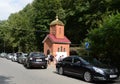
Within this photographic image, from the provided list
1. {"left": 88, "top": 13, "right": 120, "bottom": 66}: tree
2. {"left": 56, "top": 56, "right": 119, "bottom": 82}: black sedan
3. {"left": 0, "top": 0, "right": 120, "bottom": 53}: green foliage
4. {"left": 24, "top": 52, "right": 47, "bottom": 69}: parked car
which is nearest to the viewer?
{"left": 56, "top": 56, "right": 119, "bottom": 82}: black sedan

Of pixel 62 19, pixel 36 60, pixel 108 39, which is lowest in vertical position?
pixel 36 60

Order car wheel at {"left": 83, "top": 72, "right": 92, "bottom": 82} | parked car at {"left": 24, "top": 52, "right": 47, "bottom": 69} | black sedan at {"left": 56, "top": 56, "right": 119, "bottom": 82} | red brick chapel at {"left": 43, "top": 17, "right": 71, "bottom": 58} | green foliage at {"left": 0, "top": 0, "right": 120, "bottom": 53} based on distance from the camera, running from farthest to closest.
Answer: green foliage at {"left": 0, "top": 0, "right": 120, "bottom": 53}, red brick chapel at {"left": 43, "top": 17, "right": 71, "bottom": 58}, parked car at {"left": 24, "top": 52, "right": 47, "bottom": 69}, car wheel at {"left": 83, "top": 72, "right": 92, "bottom": 82}, black sedan at {"left": 56, "top": 56, "right": 119, "bottom": 82}

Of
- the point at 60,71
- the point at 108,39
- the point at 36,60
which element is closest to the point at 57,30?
the point at 36,60

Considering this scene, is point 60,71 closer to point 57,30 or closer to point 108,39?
point 108,39

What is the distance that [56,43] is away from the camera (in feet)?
168

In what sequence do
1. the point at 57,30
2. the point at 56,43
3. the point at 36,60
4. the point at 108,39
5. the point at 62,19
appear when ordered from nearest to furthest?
the point at 108,39, the point at 36,60, the point at 56,43, the point at 57,30, the point at 62,19

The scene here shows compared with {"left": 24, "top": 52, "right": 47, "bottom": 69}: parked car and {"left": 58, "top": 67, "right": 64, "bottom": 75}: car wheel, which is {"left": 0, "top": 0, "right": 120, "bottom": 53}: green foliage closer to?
{"left": 24, "top": 52, "right": 47, "bottom": 69}: parked car

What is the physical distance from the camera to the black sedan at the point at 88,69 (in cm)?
1686

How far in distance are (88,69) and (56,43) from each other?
3357cm

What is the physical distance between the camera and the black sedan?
16.9m

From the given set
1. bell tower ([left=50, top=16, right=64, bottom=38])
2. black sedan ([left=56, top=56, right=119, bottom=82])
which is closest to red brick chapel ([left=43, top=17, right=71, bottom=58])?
bell tower ([left=50, top=16, right=64, bottom=38])

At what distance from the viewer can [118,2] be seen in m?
46.5

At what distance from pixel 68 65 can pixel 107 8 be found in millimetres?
30644

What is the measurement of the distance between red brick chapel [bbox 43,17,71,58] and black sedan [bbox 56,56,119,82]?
2939 cm
